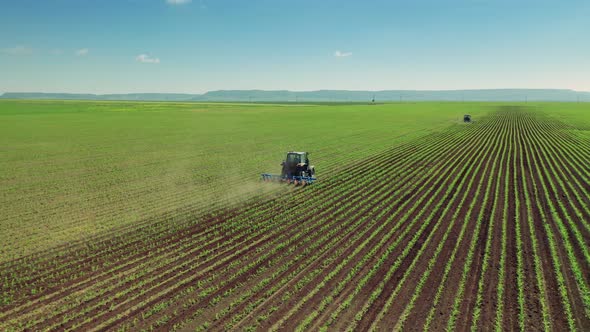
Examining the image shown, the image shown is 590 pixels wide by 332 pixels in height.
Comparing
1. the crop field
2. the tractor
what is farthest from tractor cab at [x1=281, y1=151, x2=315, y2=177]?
the crop field

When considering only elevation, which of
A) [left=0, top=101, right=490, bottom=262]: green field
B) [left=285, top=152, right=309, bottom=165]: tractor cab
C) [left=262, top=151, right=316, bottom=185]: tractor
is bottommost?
[left=0, top=101, right=490, bottom=262]: green field

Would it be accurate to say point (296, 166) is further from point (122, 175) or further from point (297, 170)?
point (122, 175)

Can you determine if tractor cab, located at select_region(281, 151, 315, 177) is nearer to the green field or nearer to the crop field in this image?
the crop field

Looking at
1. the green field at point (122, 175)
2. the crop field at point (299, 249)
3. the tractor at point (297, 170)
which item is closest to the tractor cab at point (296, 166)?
the tractor at point (297, 170)

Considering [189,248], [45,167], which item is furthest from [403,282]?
[45,167]

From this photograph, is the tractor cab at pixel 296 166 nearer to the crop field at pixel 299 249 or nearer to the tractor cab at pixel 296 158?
the tractor cab at pixel 296 158

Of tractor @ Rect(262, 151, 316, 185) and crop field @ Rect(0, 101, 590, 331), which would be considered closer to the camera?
crop field @ Rect(0, 101, 590, 331)

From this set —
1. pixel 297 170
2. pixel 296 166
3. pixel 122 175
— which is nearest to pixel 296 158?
pixel 296 166

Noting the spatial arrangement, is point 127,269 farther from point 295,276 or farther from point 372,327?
point 372,327
